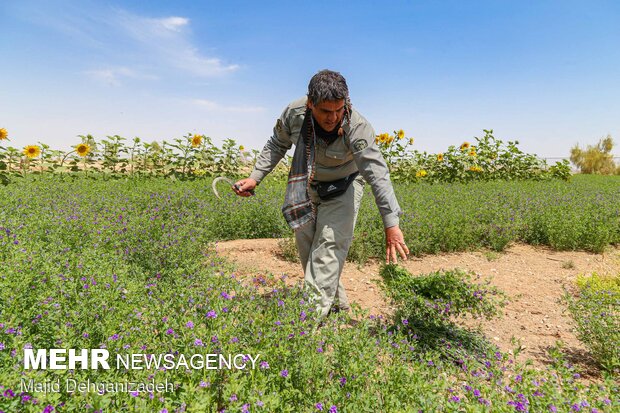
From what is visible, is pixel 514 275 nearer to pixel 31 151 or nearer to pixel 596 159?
pixel 31 151

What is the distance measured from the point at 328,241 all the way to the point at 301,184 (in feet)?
1.50

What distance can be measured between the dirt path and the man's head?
1.23m

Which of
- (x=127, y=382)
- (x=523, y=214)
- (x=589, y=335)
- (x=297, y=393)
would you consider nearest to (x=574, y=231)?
(x=523, y=214)

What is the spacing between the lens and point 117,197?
19.4ft

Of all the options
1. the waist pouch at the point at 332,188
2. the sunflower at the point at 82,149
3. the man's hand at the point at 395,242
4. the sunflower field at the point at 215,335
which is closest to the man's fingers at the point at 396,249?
the man's hand at the point at 395,242

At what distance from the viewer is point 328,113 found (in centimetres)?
269

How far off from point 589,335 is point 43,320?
3.50 m

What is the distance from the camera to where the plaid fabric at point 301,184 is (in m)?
3.07

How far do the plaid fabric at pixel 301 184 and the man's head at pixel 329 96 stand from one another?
0.31 m

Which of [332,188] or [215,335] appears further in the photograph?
[332,188]

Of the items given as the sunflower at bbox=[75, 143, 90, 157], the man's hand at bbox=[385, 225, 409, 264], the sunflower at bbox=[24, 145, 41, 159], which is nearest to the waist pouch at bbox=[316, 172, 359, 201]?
the man's hand at bbox=[385, 225, 409, 264]

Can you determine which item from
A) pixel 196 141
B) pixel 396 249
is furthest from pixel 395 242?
pixel 196 141

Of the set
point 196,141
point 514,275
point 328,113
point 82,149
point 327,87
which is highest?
point 196,141

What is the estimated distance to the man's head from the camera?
2.55m
